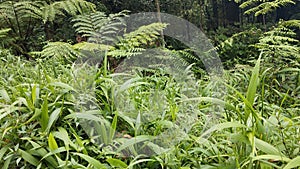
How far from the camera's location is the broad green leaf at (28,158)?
1.14m

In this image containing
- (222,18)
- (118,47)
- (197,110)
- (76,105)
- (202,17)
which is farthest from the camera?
(222,18)

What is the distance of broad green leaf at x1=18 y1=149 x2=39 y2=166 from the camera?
45.0 inches

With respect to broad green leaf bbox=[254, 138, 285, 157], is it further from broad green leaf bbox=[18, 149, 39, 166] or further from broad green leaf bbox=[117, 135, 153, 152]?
broad green leaf bbox=[18, 149, 39, 166]

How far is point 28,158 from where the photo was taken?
115cm

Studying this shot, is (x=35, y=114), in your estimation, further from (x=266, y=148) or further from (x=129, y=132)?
(x=266, y=148)

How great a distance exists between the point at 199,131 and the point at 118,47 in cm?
209

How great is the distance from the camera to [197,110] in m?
1.56

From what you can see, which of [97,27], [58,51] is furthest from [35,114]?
[97,27]

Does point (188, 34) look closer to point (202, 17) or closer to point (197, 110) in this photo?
point (202, 17)

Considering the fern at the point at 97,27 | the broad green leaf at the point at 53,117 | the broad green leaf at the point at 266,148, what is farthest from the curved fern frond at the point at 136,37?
the broad green leaf at the point at 266,148

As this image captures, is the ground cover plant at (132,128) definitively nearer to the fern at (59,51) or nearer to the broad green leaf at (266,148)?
the broad green leaf at (266,148)

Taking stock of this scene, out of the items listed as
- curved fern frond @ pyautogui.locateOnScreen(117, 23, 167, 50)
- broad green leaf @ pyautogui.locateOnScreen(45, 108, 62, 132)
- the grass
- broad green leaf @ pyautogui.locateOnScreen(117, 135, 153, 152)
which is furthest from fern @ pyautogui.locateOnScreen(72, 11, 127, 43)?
broad green leaf @ pyautogui.locateOnScreen(117, 135, 153, 152)

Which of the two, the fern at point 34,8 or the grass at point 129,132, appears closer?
the grass at point 129,132

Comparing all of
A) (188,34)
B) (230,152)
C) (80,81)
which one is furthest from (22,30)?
(188,34)
